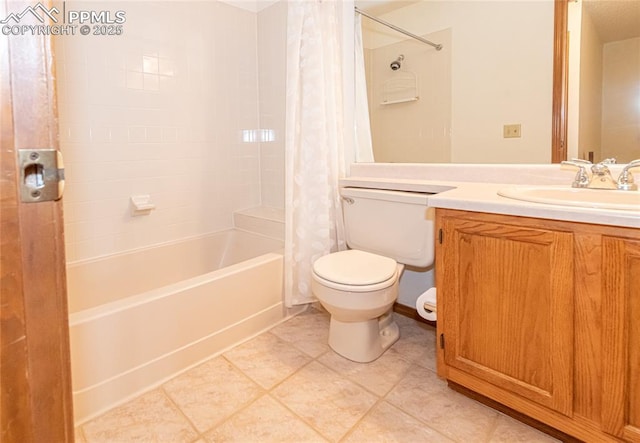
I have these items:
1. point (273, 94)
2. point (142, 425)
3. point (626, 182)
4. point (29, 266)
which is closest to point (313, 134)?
point (273, 94)

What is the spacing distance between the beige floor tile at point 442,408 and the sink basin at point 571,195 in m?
0.80

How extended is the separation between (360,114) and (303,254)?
95 cm

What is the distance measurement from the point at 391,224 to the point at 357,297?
0.44 m

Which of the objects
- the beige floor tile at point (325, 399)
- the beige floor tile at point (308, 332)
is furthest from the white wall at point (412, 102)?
the beige floor tile at point (325, 399)

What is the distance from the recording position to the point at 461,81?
2135 mm

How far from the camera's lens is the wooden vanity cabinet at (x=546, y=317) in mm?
990

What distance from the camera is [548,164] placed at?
1.58m

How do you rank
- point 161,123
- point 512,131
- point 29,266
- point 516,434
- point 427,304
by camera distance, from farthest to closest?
1. point 161,123
2. point 512,131
3. point 427,304
4. point 516,434
5. point 29,266

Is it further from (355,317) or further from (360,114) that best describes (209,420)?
(360,114)

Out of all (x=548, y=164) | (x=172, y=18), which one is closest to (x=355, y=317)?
(x=548, y=164)

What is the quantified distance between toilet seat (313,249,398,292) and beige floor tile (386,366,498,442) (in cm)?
43

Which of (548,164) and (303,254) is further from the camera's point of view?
(303,254)

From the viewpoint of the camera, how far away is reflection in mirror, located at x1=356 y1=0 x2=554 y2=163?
5.81 ft

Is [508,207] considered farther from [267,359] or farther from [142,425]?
[142,425]
